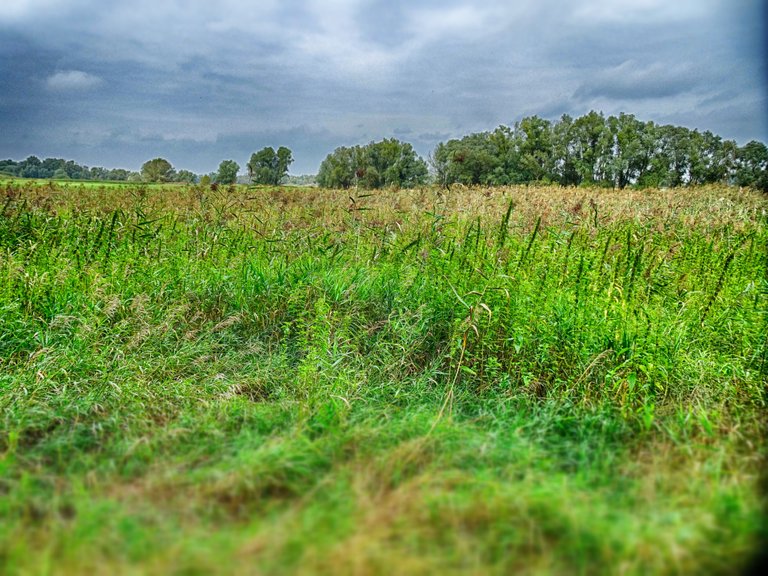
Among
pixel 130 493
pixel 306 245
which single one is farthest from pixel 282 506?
pixel 306 245

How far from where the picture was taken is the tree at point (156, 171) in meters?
18.3

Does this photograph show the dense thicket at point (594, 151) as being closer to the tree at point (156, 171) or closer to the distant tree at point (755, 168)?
the distant tree at point (755, 168)

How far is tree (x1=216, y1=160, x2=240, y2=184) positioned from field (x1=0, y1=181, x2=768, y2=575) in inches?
381

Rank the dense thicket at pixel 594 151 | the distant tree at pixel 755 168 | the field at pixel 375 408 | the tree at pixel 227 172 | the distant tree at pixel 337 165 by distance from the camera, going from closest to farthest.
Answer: the field at pixel 375 408 → the distant tree at pixel 755 168 → the tree at pixel 227 172 → the distant tree at pixel 337 165 → the dense thicket at pixel 594 151

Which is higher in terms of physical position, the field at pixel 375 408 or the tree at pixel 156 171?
the tree at pixel 156 171

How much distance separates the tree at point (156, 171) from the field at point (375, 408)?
41.7 feet

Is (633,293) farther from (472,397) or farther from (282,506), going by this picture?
(282,506)

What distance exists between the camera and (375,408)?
3227 millimetres

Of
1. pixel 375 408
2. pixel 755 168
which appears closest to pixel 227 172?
pixel 375 408

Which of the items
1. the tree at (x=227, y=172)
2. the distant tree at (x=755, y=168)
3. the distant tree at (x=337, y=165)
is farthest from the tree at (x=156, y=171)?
the distant tree at (x=755, y=168)

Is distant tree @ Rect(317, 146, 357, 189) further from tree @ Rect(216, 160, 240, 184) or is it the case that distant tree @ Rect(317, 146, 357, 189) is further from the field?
the field

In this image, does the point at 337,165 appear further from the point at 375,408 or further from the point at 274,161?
the point at 375,408

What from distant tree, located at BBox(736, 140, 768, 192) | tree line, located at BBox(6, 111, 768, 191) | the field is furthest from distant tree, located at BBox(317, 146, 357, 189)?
the field

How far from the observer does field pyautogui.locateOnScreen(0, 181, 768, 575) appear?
168 centimetres
